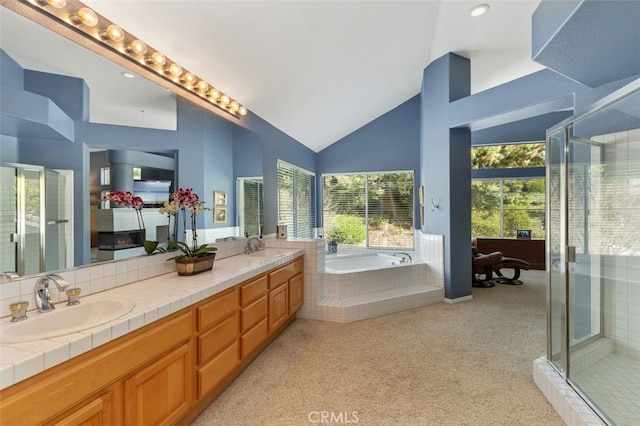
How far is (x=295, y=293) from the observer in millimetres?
3211

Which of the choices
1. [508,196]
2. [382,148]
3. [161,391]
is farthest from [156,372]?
[508,196]

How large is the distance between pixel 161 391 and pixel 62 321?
56 centimetres

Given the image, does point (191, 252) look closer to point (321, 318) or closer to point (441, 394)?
point (321, 318)

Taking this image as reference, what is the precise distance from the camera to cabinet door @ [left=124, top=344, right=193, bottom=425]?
1.31m

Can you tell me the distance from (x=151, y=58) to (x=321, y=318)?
2.92 m

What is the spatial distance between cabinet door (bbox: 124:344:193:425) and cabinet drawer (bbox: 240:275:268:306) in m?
0.60

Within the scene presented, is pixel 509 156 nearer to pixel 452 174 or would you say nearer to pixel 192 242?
pixel 452 174

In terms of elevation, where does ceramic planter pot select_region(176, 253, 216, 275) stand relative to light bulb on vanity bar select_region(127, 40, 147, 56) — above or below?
below

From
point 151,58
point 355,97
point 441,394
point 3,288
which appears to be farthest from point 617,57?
point 3,288

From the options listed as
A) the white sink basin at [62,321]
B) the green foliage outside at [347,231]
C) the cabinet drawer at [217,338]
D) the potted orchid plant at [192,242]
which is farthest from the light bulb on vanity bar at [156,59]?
the green foliage outside at [347,231]

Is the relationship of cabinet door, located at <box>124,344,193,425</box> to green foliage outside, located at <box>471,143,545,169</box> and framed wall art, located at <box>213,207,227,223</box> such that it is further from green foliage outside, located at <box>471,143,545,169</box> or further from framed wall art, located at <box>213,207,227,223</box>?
green foliage outside, located at <box>471,143,545,169</box>

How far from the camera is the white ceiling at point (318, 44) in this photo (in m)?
2.16

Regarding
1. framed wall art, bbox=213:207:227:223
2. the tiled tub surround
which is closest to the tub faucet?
the tiled tub surround

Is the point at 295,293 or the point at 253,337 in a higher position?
the point at 295,293
